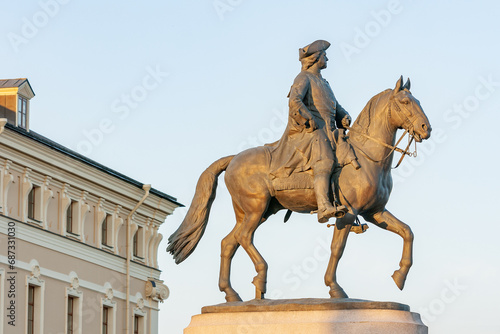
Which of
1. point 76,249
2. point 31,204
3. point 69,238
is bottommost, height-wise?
point 76,249

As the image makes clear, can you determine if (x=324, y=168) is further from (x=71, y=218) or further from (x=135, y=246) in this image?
(x=135, y=246)

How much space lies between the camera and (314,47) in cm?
2117

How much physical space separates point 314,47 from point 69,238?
96.7 ft

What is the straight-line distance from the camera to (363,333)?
63.6ft

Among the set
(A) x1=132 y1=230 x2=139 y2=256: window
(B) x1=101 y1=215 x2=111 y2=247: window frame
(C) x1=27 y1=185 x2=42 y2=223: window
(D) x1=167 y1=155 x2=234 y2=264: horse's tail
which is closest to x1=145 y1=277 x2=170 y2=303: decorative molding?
(A) x1=132 y1=230 x2=139 y2=256: window

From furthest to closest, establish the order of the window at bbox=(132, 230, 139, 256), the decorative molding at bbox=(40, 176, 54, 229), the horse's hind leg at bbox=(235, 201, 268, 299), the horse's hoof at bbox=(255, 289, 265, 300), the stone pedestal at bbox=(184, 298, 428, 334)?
the window at bbox=(132, 230, 139, 256)
the decorative molding at bbox=(40, 176, 54, 229)
the horse's hind leg at bbox=(235, 201, 268, 299)
the horse's hoof at bbox=(255, 289, 265, 300)
the stone pedestal at bbox=(184, 298, 428, 334)

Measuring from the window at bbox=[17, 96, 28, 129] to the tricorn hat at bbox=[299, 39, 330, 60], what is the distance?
2722cm

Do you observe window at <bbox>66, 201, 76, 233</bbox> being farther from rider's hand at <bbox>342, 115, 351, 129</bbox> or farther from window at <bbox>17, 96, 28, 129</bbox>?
rider's hand at <bbox>342, 115, 351, 129</bbox>

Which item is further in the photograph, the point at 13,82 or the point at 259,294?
the point at 13,82

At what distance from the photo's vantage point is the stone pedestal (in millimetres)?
19438

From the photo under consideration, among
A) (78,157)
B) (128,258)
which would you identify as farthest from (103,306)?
(78,157)

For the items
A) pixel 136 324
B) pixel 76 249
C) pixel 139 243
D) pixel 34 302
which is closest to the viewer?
pixel 34 302

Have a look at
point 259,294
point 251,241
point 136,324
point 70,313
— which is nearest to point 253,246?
point 251,241

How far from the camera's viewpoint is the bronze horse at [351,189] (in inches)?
795
